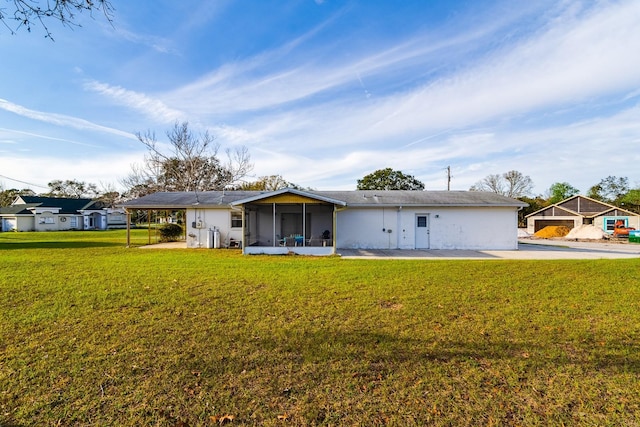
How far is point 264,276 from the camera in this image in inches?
324

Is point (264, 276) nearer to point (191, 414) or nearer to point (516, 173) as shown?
point (191, 414)

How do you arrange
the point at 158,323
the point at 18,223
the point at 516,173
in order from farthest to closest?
1. the point at 516,173
2. the point at 18,223
3. the point at 158,323

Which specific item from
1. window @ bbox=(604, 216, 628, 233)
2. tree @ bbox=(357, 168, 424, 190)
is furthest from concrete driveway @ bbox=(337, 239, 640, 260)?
tree @ bbox=(357, 168, 424, 190)

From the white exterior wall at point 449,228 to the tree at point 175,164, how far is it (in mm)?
21965

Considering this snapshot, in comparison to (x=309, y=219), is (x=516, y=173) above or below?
above

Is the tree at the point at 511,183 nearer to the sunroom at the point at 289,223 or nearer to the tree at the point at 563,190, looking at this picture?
the tree at the point at 563,190

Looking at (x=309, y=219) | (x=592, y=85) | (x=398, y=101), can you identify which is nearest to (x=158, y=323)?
(x=309, y=219)

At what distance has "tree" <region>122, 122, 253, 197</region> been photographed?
3036 centimetres

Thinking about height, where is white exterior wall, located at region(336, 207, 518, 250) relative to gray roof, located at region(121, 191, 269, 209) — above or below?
below

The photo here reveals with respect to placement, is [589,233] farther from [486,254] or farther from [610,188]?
[610,188]

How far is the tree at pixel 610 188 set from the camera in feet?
162

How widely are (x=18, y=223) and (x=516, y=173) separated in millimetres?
64131

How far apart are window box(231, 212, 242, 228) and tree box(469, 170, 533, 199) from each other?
139 ft

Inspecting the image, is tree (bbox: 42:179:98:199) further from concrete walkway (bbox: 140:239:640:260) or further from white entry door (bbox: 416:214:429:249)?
white entry door (bbox: 416:214:429:249)
